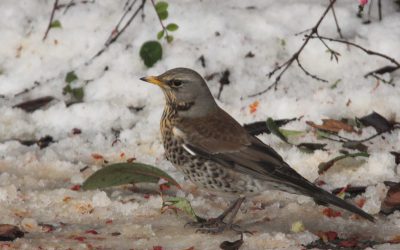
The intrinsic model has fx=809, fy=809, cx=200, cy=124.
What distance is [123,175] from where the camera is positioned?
5.01 metres

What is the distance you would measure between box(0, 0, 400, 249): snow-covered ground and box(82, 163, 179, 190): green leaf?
0.31 ft

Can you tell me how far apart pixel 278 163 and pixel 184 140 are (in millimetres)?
567

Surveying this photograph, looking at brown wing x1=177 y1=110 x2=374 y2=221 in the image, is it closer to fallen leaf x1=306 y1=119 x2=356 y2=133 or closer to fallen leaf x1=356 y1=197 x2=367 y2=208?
fallen leaf x1=356 y1=197 x2=367 y2=208

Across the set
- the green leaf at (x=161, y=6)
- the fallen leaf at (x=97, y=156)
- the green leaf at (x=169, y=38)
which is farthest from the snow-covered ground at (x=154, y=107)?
the green leaf at (x=161, y=6)

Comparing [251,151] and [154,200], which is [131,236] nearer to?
[154,200]

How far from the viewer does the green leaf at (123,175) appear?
16.1 ft

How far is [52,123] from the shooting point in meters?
6.21

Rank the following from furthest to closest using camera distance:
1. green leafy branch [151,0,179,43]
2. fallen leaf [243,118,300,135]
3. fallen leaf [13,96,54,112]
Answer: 1. green leafy branch [151,0,179,43]
2. fallen leaf [13,96,54,112]
3. fallen leaf [243,118,300,135]

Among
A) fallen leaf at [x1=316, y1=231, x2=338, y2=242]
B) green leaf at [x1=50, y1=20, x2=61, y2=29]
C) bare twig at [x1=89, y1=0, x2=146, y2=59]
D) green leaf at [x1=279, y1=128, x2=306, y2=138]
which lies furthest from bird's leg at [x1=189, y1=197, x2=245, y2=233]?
green leaf at [x1=50, y1=20, x2=61, y2=29]

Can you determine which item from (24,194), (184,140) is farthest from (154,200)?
(24,194)

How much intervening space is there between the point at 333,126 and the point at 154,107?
1.42 m

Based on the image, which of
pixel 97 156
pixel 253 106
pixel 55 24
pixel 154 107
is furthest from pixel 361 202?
pixel 55 24

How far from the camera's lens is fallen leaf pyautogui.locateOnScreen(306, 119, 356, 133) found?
591cm

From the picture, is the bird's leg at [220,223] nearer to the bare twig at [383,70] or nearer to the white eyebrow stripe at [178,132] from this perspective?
the white eyebrow stripe at [178,132]
